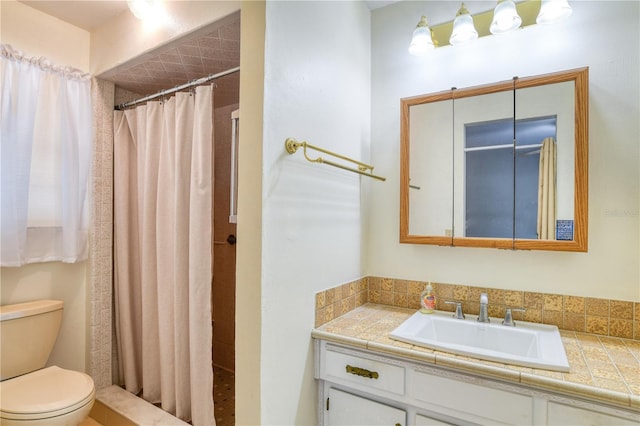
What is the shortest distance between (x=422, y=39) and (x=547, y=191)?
971 mm

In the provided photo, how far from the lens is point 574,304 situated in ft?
4.92

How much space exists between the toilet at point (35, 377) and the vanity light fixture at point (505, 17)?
2.55 meters

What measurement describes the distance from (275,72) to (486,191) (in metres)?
1.14

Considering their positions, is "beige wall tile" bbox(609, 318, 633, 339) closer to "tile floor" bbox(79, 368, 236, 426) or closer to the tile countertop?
the tile countertop

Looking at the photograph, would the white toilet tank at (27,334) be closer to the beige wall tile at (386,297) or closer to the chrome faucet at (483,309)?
the beige wall tile at (386,297)

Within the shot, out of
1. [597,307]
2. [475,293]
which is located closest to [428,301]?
[475,293]

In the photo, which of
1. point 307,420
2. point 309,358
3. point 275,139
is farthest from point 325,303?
point 275,139

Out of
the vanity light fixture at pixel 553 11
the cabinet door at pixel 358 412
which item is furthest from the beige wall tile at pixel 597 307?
the vanity light fixture at pixel 553 11

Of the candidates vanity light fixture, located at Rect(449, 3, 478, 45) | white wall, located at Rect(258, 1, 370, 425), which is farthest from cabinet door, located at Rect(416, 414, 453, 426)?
vanity light fixture, located at Rect(449, 3, 478, 45)

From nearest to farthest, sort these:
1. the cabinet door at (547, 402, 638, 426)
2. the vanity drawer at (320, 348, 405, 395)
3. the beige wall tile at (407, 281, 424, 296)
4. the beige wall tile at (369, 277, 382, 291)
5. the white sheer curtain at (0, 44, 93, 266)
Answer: the cabinet door at (547, 402, 638, 426)
the vanity drawer at (320, 348, 405, 395)
the white sheer curtain at (0, 44, 93, 266)
the beige wall tile at (407, 281, 424, 296)
the beige wall tile at (369, 277, 382, 291)

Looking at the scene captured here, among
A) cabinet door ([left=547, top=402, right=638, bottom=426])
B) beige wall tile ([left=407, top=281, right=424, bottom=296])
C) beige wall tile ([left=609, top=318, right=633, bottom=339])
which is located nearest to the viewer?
cabinet door ([left=547, top=402, right=638, bottom=426])

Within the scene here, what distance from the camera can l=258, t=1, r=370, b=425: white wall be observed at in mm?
1258

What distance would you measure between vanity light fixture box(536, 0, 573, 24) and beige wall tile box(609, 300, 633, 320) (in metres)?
1.26

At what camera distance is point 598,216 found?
1.46 metres
